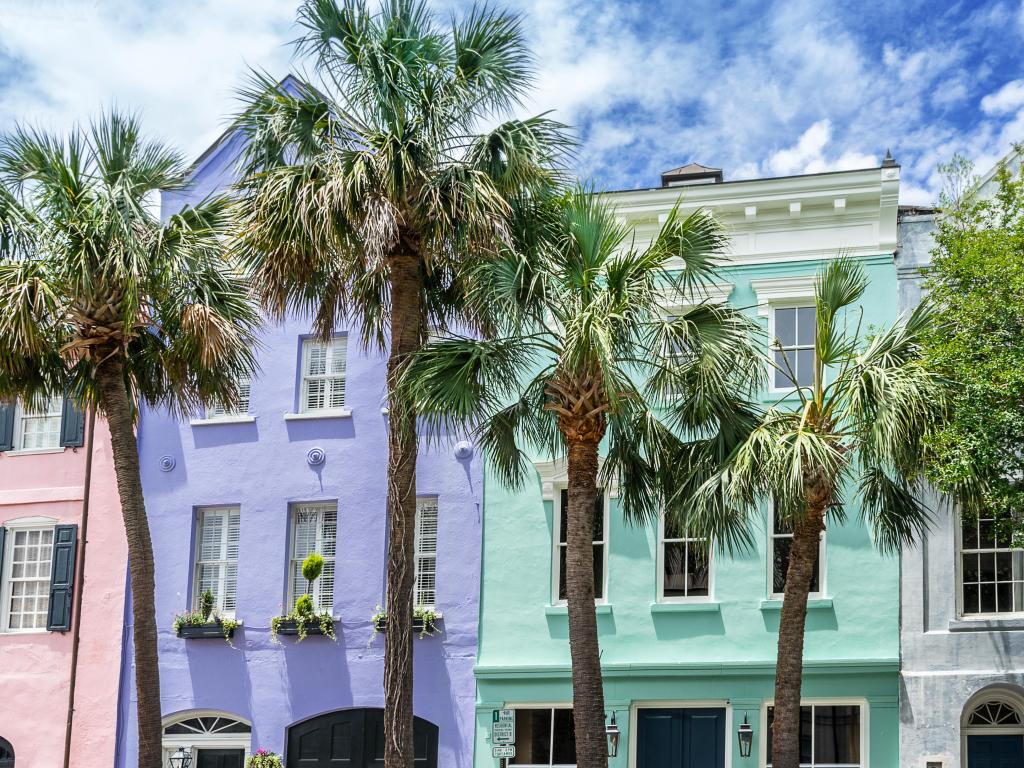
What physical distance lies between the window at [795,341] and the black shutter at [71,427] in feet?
38.7

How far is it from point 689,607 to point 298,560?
6.47m

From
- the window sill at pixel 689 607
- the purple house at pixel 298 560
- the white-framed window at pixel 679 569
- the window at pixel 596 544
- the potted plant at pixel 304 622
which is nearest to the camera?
the window sill at pixel 689 607

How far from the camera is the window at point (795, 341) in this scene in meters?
20.5

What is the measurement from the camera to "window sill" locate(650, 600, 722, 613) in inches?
786

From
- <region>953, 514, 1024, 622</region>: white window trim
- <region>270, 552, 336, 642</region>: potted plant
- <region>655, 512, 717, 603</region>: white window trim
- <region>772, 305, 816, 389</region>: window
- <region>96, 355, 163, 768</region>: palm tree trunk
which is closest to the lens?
<region>96, 355, 163, 768</region>: palm tree trunk

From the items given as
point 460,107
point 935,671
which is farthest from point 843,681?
point 460,107

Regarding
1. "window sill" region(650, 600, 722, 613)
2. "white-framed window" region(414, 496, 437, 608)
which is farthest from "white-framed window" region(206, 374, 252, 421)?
"window sill" region(650, 600, 722, 613)

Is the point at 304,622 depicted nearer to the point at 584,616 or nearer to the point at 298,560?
the point at 298,560

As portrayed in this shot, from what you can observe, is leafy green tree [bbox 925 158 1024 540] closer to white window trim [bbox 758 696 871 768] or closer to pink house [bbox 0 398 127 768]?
white window trim [bbox 758 696 871 768]

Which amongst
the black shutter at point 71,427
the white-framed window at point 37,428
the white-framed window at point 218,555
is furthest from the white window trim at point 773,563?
the white-framed window at point 37,428

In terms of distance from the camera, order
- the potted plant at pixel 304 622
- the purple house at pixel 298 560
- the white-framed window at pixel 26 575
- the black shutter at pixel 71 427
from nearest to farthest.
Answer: the purple house at pixel 298 560 → the potted plant at pixel 304 622 → the white-framed window at pixel 26 575 → the black shutter at pixel 71 427

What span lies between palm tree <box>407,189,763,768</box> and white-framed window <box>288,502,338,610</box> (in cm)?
636

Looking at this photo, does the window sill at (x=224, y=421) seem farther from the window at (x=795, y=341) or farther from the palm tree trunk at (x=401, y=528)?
the window at (x=795, y=341)

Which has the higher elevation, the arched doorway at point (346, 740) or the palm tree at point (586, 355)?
the palm tree at point (586, 355)
